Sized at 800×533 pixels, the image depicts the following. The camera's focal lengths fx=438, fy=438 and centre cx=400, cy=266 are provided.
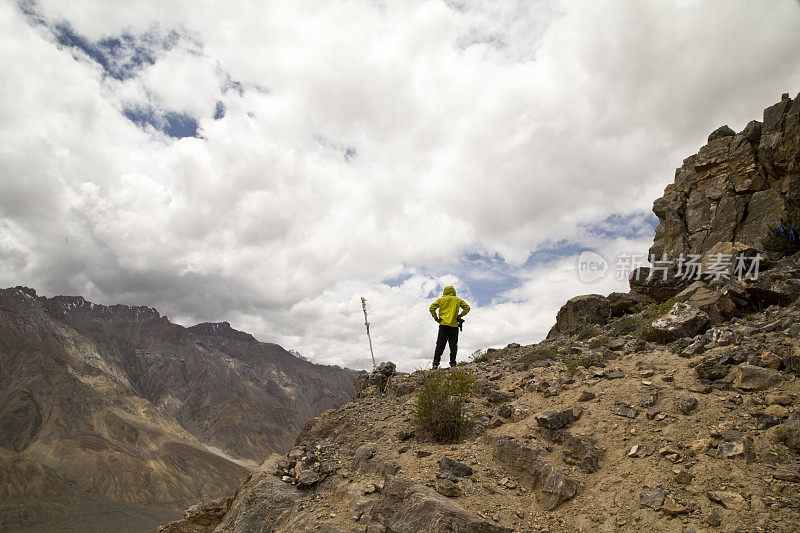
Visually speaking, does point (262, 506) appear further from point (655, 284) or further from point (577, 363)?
point (655, 284)

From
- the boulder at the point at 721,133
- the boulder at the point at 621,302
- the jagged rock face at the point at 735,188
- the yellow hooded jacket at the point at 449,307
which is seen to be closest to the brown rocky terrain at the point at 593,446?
the yellow hooded jacket at the point at 449,307

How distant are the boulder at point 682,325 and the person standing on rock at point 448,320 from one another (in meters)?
5.35

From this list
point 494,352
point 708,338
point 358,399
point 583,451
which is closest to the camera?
point 583,451

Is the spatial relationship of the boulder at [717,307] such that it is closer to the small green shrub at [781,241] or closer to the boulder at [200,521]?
the small green shrub at [781,241]

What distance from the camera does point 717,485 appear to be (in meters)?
5.43

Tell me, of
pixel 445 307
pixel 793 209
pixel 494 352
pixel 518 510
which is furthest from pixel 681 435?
pixel 793 209

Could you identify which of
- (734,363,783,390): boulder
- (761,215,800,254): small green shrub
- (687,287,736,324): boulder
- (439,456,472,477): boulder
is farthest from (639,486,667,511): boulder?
(761,215,800,254): small green shrub

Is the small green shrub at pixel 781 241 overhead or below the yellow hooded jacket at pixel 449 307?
overhead

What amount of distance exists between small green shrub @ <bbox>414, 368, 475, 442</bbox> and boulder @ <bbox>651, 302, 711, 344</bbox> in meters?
5.18

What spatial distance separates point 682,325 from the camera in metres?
10.3

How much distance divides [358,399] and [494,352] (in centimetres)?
588

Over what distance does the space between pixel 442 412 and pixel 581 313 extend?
1026cm

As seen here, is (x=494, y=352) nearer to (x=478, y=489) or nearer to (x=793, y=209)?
(x=478, y=489)

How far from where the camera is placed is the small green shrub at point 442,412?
27.3 feet
